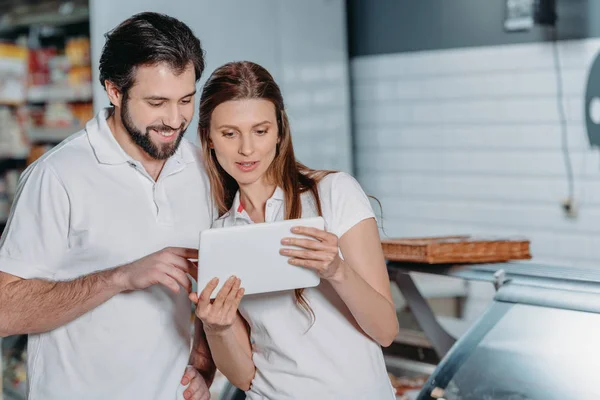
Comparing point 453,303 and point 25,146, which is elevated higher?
point 25,146

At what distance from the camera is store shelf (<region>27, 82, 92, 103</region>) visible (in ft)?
15.6

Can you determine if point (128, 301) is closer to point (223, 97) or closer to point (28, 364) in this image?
point (28, 364)

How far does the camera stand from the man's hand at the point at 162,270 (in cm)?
182

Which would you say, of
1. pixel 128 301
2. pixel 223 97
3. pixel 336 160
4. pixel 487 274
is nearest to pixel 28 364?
pixel 128 301

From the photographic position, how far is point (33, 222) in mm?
1954

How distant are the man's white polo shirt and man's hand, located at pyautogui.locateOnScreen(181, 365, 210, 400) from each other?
1.6 inches

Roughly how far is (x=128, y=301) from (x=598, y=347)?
1.17m

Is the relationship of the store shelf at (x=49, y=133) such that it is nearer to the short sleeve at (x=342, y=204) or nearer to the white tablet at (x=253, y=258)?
the short sleeve at (x=342, y=204)

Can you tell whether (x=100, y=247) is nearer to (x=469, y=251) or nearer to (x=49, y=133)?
(x=469, y=251)

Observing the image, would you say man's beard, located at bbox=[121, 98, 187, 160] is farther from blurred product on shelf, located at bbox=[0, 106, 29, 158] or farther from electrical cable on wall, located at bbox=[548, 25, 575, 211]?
blurred product on shelf, located at bbox=[0, 106, 29, 158]

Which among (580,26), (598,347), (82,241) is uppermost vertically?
(580,26)

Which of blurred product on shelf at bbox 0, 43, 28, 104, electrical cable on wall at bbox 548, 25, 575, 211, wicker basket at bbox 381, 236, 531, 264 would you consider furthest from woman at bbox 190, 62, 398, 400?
blurred product on shelf at bbox 0, 43, 28, 104

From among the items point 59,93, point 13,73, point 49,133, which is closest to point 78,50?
point 59,93

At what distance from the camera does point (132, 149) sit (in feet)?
6.80
